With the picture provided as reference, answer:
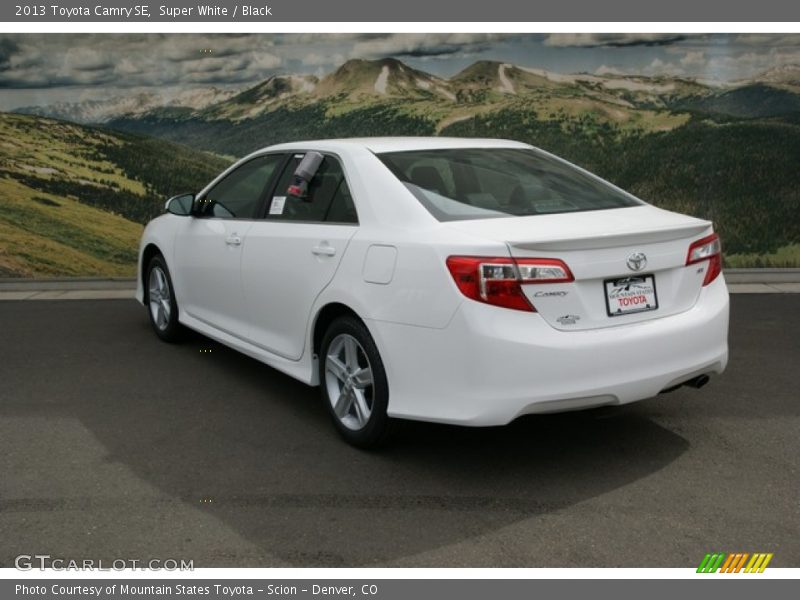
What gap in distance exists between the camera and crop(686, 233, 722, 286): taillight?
437cm

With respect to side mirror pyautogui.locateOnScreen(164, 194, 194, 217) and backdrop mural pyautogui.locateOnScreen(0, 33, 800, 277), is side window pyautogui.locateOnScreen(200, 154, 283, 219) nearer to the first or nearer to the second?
side mirror pyautogui.locateOnScreen(164, 194, 194, 217)

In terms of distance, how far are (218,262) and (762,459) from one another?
345cm

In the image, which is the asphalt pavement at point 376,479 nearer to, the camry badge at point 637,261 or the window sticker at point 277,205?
the camry badge at point 637,261

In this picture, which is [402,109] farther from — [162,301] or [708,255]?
[708,255]

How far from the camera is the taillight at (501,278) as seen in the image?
3854 mm

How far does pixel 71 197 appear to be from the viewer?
419 inches

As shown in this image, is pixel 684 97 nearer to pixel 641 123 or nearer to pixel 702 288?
pixel 641 123

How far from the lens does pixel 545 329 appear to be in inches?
153

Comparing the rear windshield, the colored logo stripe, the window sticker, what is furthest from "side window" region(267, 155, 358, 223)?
the colored logo stripe

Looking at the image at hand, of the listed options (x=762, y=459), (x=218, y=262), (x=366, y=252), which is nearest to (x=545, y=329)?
(x=366, y=252)

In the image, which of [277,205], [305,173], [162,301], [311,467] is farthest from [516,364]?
[162,301]

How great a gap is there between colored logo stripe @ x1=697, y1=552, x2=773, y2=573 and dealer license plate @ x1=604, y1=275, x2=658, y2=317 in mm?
1113

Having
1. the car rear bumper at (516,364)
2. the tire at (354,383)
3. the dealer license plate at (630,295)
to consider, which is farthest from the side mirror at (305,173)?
the dealer license plate at (630,295)

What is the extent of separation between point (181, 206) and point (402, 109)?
5240mm
